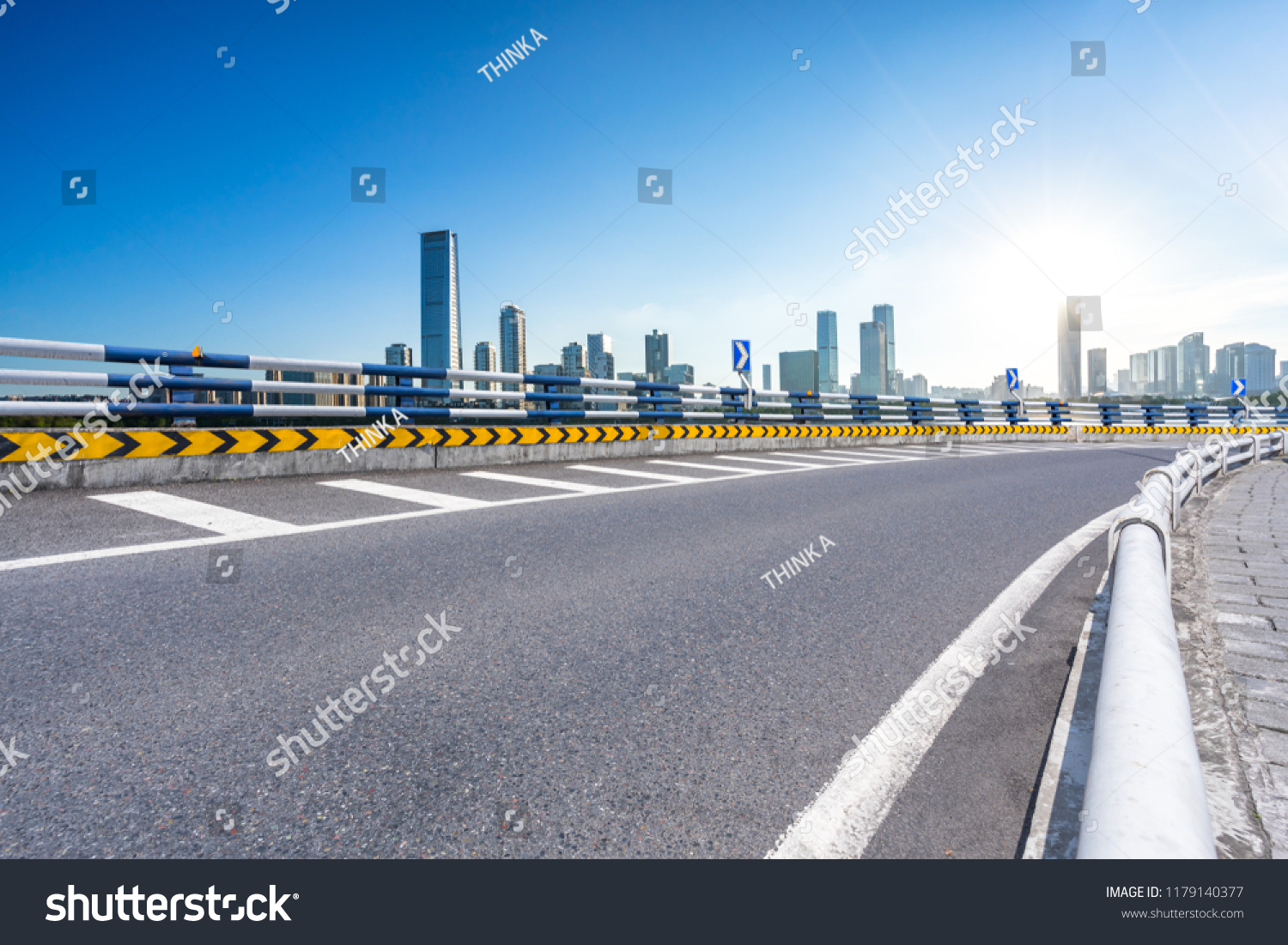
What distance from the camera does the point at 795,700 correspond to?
8.70 ft

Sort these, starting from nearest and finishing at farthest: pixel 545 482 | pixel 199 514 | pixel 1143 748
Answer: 1. pixel 1143 748
2. pixel 199 514
3. pixel 545 482

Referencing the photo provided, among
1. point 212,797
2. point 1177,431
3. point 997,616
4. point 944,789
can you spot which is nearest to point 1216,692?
point 997,616

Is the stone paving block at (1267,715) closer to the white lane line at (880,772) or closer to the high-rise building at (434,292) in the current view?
the white lane line at (880,772)

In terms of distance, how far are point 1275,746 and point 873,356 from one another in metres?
43.4

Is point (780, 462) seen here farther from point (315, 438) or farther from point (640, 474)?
point (315, 438)

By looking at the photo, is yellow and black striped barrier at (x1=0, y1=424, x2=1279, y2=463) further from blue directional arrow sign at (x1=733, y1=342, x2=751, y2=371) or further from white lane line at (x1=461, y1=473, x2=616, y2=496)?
blue directional arrow sign at (x1=733, y1=342, x2=751, y2=371)

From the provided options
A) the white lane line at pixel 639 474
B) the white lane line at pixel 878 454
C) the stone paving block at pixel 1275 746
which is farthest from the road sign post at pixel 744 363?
the stone paving block at pixel 1275 746

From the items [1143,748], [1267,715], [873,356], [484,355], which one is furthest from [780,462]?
[873,356]

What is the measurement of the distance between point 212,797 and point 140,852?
0.72ft

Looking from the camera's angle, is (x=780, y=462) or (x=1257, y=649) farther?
(x=780, y=462)

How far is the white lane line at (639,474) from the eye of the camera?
9.41 metres

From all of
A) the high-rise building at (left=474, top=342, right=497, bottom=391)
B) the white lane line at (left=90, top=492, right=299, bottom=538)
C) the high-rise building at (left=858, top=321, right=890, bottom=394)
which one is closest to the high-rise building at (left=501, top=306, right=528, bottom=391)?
the high-rise building at (left=474, top=342, right=497, bottom=391)

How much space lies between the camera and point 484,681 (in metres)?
2.75
